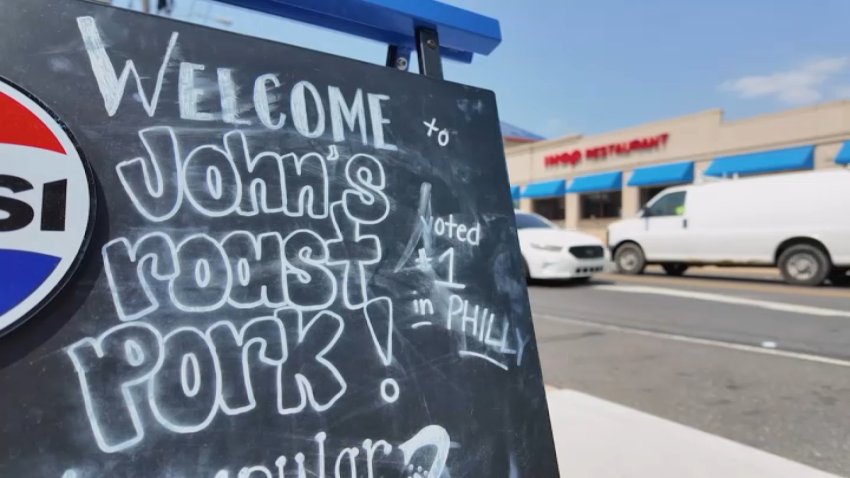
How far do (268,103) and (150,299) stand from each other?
61cm

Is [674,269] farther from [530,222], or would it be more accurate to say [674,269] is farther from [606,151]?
[606,151]

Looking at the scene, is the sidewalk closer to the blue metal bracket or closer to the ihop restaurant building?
the blue metal bracket

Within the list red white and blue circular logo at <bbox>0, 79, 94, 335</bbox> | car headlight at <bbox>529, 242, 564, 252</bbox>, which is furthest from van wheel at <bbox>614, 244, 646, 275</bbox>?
red white and blue circular logo at <bbox>0, 79, 94, 335</bbox>

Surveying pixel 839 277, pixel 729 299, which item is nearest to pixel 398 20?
pixel 729 299

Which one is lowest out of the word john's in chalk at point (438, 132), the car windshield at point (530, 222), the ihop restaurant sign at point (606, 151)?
the word john's in chalk at point (438, 132)

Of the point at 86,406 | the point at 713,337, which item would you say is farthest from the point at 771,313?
the point at 86,406

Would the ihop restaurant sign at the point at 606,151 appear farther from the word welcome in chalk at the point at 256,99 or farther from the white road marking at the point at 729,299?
the word welcome in chalk at the point at 256,99

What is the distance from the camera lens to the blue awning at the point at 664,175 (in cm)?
2167

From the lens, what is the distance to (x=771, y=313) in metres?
7.09

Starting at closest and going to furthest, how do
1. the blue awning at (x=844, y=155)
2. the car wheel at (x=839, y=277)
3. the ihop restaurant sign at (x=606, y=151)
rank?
the car wheel at (x=839, y=277) → the blue awning at (x=844, y=155) → the ihop restaurant sign at (x=606, y=151)

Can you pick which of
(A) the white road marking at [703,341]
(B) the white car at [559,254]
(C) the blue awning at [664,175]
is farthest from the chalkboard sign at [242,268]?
(C) the blue awning at [664,175]

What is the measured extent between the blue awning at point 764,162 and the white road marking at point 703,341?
1608 centimetres

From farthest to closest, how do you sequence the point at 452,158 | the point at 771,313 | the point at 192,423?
the point at 771,313 → the point at 452,158 → the point at 192,423

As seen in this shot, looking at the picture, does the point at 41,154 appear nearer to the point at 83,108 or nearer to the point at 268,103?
the point at 83,108
